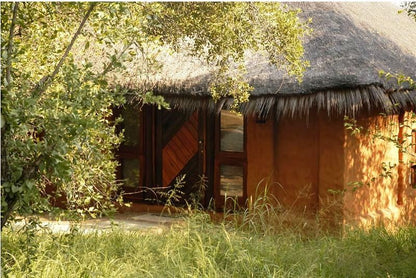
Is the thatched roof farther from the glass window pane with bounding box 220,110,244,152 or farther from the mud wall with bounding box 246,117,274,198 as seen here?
the glass window pane with bounding box 220,110,244,152

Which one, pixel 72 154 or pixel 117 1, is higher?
pixel 117 1

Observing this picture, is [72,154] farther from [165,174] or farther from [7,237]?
[165,174]

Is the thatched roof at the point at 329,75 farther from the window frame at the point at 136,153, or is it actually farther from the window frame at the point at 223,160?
the window frame at the point at 136,153

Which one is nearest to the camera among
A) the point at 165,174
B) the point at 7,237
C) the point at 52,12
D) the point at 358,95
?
the point at 52,12

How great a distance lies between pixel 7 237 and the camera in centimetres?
547

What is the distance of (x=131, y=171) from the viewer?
31.0ft

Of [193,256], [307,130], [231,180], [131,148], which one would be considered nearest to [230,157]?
[231,180]

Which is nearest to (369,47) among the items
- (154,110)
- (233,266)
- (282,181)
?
(282,181)

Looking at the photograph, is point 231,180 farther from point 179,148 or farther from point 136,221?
point 136,221

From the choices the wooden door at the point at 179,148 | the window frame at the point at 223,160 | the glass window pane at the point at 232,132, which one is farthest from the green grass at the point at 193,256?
the wooden door at the point at 179,148

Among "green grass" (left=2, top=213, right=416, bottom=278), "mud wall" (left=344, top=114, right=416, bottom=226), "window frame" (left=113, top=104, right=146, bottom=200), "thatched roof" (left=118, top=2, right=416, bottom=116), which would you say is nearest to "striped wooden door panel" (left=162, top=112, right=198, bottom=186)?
"window frame" (left=113, top=104, right=146, bottom=200)

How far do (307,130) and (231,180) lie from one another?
146cm

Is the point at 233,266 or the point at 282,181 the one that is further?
the point at 282,181

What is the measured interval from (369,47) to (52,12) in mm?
4346
